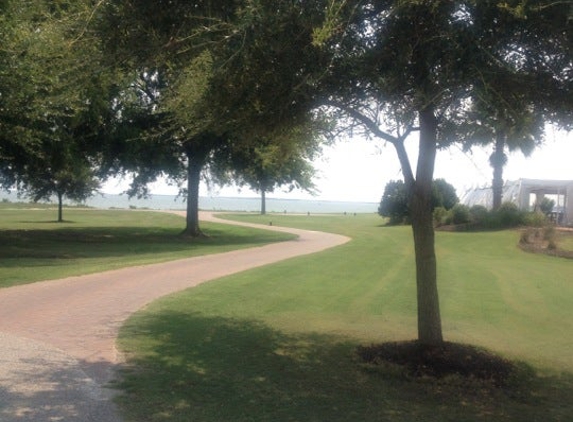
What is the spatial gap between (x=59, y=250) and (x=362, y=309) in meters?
15.5

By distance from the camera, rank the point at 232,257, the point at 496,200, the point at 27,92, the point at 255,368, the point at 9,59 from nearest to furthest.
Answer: the point at 255,368
the point at 9,59
the point at 27,92
the point at 232,257
the point at 496,200

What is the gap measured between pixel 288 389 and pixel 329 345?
2.38 m

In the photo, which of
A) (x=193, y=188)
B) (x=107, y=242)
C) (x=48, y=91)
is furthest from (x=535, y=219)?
(x=48, y=91)

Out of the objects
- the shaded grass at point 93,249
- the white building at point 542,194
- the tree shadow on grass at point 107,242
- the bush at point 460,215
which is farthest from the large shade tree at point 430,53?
the white building at point 542,194

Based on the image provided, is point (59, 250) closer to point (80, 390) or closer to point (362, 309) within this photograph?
point (362, 309)

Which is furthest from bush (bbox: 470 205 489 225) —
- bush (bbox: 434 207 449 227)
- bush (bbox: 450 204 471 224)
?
bush (bbox: 434 207 449 227)

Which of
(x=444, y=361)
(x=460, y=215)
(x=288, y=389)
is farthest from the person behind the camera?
(x=460, y=215)

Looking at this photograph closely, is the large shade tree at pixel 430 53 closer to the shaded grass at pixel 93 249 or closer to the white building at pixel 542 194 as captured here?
the shaded grass at pixel 93 249

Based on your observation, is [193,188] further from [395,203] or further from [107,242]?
[395,203]

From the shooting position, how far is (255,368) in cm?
793

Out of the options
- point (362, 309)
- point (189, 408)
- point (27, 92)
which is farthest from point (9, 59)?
point (189, 408)

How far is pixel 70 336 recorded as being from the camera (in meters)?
9.11

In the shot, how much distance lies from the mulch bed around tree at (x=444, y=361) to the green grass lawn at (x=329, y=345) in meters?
0.21

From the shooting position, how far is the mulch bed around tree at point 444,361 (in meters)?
7.98
